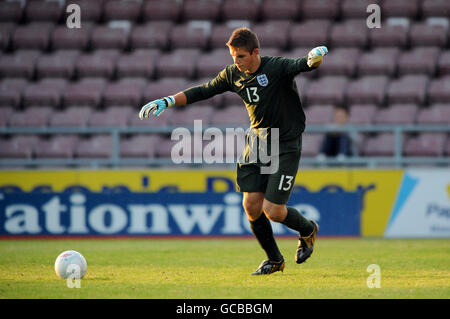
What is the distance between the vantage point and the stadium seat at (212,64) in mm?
16125

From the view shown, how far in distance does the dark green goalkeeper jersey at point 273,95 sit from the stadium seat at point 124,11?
11.5 meters

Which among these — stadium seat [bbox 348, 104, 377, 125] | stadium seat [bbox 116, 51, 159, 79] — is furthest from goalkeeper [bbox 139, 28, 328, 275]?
stadium seat [bbox 116, 51, 159, 79]

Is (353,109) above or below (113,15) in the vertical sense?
below

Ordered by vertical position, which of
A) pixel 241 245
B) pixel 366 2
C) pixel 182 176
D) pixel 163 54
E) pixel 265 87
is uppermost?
pixel 366 2

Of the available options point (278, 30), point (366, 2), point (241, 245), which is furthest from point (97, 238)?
point (366, 2)

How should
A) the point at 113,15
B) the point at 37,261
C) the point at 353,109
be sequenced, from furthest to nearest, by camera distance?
the point at 113,15, the point at 353,109, the point at 37,261

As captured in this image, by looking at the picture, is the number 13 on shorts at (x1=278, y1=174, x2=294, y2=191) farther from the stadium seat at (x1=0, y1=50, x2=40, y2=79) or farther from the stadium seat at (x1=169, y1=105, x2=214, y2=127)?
the stadium seat at (x1=0, y1=50, x2=40, y2=79)

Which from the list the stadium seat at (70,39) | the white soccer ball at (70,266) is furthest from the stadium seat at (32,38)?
the white soccer ball at (70,266)

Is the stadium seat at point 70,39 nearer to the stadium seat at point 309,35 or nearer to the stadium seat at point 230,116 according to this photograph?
the stadium seat at point 230,116

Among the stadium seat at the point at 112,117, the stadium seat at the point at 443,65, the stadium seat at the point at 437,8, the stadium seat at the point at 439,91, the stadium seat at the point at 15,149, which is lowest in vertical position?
the stadium seat at the point at 15,149

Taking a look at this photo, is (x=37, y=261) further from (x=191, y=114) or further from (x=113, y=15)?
(x=113, y=15)

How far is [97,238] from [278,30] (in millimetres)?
7275

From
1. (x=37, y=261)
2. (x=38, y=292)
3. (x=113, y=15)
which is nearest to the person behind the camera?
(x=38, y=292)

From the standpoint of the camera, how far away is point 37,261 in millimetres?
8445
